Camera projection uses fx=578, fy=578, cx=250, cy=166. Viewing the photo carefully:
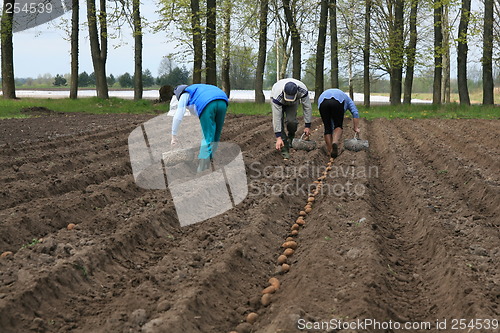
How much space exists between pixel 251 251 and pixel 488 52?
24.3m

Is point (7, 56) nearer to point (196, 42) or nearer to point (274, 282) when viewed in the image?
point (196, 42)

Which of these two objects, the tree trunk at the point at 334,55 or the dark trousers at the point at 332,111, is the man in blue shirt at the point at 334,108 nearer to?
the dark trousers at the point at 332,111

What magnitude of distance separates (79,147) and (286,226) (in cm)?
631

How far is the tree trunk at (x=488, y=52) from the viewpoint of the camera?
2520 centimetres

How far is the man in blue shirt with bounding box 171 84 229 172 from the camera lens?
8.49 metres

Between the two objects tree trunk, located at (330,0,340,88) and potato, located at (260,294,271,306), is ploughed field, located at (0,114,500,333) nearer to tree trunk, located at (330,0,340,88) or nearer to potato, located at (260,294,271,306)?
potato, located at (260,294,271,306)

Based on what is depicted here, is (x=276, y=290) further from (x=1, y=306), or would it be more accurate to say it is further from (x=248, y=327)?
(x=1, y=306)

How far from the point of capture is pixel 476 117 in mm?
20578

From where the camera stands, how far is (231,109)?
23.5 metres

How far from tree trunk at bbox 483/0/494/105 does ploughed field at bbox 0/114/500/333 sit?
702 inches

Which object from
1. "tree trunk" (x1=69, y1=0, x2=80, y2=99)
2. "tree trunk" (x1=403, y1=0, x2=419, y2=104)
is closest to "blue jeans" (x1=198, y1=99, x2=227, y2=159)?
"tree trunk" (x1=69, y1=0, x2=80, y2=99)

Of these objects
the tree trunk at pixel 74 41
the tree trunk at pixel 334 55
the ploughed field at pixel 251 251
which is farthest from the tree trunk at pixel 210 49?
the ploughed field at pixel 251 251

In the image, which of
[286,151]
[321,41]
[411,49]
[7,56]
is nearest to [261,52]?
[321,41]

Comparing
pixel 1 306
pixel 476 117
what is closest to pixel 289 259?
pixel 1 306
